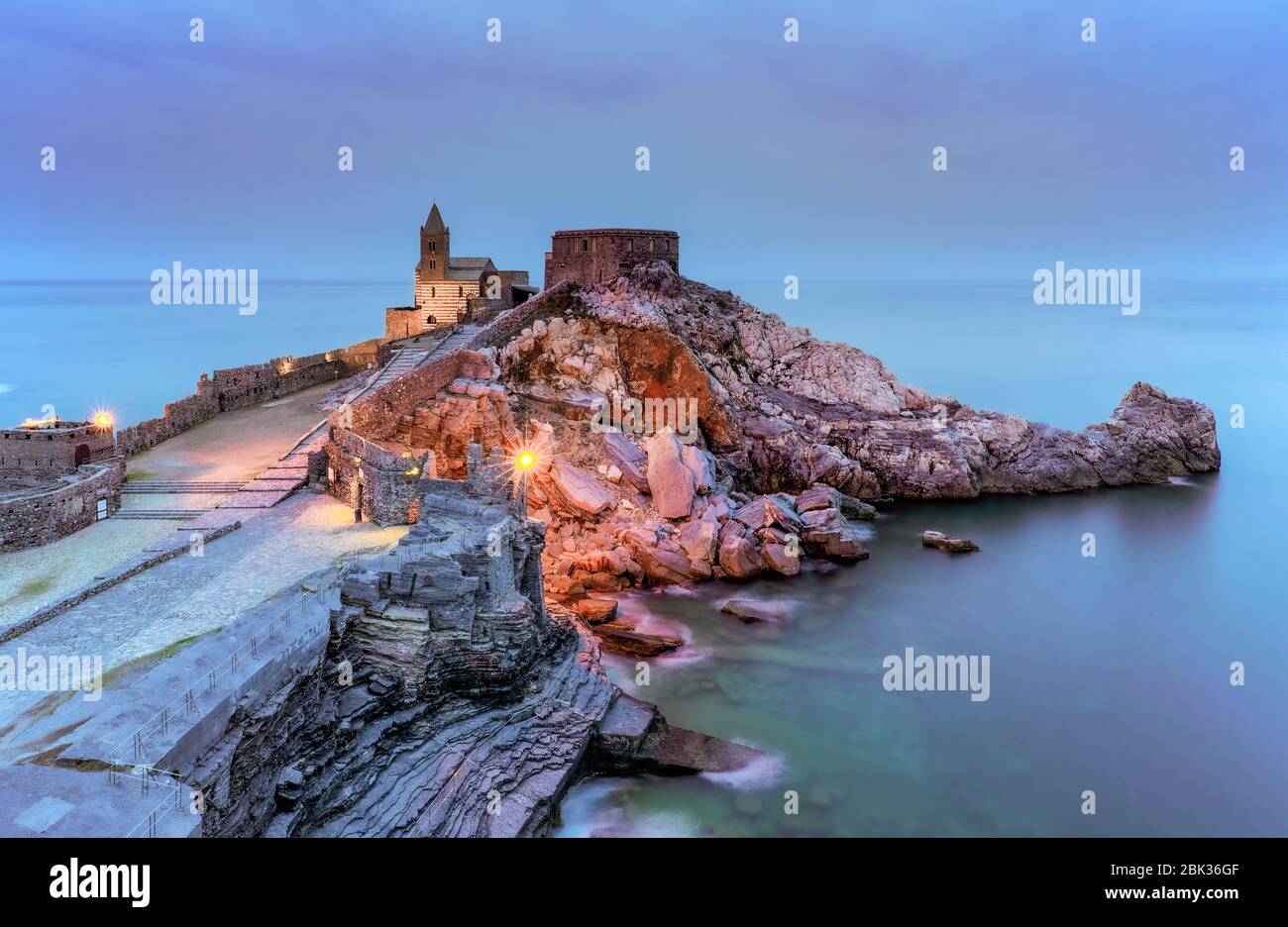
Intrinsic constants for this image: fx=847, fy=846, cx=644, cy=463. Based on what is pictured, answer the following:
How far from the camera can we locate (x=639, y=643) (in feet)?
74.2

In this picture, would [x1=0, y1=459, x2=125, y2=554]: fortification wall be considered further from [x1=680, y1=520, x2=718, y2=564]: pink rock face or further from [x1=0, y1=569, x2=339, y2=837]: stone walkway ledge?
[x1=680, y1=520, x2=718, y2=564]: pink rock face

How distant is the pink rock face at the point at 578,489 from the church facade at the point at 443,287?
13.3 m

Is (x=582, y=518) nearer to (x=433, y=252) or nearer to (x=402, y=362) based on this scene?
(x=402, y=362)

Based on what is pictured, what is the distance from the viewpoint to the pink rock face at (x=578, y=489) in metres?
29.1

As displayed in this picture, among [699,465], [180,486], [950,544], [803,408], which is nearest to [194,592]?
[180,486]

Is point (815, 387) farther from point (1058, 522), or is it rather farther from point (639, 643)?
point (639, 643)

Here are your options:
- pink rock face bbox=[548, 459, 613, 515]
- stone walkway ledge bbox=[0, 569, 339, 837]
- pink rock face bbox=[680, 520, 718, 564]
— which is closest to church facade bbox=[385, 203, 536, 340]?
pink rock face bbox=[548, 459, 613, 515]

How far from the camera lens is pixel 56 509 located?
18562 millimetres

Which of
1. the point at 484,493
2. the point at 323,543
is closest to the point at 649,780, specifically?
the point at 484,493

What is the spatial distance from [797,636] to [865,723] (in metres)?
4.36

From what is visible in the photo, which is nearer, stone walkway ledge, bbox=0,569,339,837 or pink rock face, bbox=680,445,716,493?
stone walkway ledge, bbox=0,569,339,837

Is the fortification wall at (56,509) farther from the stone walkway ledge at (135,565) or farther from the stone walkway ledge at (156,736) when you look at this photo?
the stone walkway ledge at (156,736)

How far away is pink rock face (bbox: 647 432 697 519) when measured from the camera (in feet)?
97.9

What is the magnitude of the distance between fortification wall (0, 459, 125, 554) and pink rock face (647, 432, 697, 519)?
16.3m
